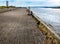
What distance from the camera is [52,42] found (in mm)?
7926

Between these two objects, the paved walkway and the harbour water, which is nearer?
the paved walkway

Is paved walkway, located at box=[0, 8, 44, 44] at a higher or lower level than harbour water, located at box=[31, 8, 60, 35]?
higher

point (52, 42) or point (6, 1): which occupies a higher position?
point (52, 42)

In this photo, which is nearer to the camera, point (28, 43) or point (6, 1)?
point (28, 43)

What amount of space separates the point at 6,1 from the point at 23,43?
65411 mm

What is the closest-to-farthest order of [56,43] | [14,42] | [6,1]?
1. [56,43]
2. [14,42]
3. [6,1]

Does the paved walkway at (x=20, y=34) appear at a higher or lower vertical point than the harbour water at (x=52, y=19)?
higher

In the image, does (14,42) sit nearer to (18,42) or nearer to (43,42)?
(18,42)

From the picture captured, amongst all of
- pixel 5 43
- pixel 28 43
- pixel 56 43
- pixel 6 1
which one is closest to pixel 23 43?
pixel 28 43

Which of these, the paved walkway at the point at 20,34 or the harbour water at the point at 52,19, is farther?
the harbour water at the point at 52,19

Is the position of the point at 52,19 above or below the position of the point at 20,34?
below

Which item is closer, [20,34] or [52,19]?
[20,34]

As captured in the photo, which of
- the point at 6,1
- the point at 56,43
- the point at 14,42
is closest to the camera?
the point at 56,43

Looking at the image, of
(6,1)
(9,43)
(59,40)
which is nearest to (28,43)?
(9,43)
